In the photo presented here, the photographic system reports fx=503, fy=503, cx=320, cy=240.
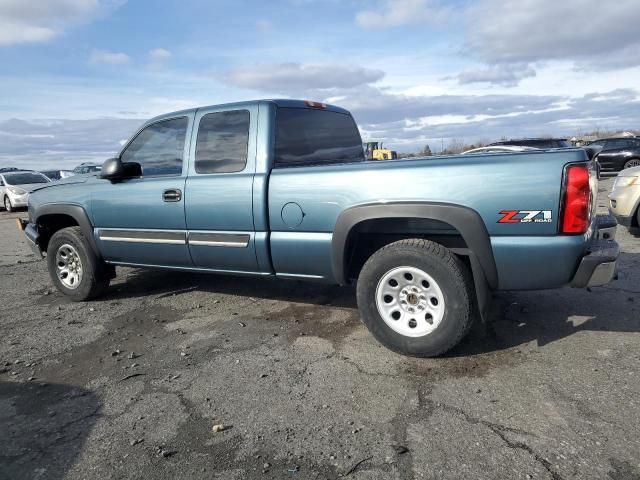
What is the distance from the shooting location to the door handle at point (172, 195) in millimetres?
4556

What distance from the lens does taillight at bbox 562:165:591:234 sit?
3080 mm

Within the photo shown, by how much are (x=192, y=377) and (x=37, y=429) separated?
0.96 meters

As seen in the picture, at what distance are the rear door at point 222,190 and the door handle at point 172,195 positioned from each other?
11 cm

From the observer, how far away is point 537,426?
269cm

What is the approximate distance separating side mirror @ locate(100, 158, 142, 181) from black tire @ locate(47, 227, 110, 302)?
35.1 inches

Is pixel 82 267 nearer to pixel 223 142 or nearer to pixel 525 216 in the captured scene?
pixel 223 142

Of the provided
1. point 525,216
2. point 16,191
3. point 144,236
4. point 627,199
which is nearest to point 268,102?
point 144,236

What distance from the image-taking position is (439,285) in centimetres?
352

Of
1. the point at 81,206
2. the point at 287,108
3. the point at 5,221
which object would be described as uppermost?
the point at 287,108

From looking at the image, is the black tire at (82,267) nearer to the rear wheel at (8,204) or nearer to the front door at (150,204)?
the front door at (150,204)

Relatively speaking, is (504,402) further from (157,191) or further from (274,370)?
(157,191)

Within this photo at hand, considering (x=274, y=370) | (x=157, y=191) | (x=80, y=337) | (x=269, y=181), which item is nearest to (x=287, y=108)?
(x=269, y=181)

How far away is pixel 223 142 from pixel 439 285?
227 centimetres

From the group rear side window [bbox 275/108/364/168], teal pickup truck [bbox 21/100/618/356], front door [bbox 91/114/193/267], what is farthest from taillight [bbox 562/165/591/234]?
front door [bbox 91/114/193/267]
